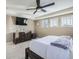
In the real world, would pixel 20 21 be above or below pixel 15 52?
above

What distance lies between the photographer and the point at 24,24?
8.23m

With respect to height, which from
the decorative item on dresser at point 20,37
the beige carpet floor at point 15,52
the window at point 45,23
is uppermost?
the window at point 45,23

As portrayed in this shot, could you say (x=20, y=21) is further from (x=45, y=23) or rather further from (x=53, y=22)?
(x=53, y=22)

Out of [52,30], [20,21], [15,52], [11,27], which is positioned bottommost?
[15,52]

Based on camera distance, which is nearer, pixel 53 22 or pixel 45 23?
pixel 53 22

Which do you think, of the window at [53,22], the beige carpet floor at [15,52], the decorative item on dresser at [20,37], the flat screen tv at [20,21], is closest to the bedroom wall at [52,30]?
the window at [53,22]

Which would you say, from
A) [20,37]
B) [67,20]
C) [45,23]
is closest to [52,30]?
[45,23]

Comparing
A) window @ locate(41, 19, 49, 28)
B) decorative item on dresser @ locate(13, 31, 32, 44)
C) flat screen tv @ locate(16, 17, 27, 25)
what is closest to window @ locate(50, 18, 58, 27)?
window @ locate(41, 19, 49, 28)

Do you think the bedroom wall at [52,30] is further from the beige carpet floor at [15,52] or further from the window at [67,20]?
the beige carpet floor at [15,52]

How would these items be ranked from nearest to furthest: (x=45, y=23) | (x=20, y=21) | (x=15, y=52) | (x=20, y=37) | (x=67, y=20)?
1. (x=15, y=52)
2. (x=67, y=20)
3. (x=20, y=37)
4. (x=20, y=21)
5. (x=45, y=23)

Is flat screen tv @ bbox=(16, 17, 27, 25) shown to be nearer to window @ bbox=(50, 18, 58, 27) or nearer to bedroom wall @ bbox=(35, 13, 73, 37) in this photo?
bedroom wall @ bbox=(35, 13, 73, 37)

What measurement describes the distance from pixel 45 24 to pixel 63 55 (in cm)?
600
